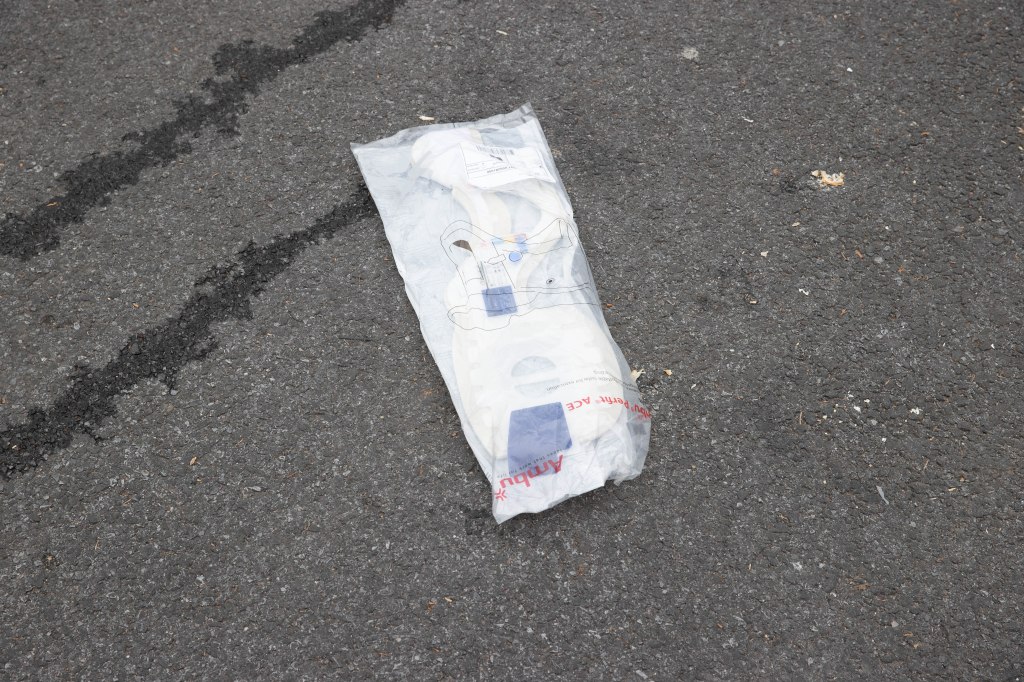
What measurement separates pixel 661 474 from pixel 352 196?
4.12 feet

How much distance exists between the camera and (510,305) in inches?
84.5

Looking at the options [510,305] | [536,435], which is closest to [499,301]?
[510,305]

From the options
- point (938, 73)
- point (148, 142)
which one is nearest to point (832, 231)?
point (938, 73)

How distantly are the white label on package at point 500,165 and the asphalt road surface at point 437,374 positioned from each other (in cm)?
13

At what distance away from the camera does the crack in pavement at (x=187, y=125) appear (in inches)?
88.5

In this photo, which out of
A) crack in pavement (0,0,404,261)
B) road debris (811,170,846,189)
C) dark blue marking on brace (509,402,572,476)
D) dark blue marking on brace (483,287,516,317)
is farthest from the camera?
road debris (811,170,846,189)

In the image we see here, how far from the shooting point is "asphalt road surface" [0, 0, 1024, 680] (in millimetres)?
1797

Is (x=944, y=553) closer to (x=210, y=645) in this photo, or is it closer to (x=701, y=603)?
(x=701, y=603)

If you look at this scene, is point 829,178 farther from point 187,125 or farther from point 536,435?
point 187,125

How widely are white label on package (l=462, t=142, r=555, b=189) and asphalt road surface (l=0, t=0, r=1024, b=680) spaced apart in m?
0.13

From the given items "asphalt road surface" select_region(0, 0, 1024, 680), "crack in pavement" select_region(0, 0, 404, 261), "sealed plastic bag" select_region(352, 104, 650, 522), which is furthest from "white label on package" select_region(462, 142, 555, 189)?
"crack in pavement" select_region(0, 0, 404, 261)

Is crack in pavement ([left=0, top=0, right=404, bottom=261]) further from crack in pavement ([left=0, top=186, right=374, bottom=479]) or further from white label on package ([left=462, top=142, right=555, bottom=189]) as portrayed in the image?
white label on package ([left=462, top=142, right=555, bottom=189])

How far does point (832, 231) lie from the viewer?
2.38 meters

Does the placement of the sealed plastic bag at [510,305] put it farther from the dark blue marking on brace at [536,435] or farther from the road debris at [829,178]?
the road debris at [829,178]
